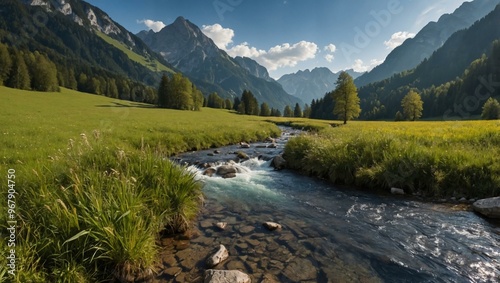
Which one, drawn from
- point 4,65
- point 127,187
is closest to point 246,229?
point 127,187

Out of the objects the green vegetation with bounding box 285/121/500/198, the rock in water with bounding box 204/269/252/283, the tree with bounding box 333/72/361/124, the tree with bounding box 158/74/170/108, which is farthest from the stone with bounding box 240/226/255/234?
the tree with bounding box 158/74/170/108

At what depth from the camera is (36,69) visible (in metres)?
82.6

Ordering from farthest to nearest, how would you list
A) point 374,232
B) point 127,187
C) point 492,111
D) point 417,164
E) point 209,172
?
1. point 492,111
2. point 209,172
3. point 417,164
4. point 374,232
5. point 127,187

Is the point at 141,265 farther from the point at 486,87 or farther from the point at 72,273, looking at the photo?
the point at 486,87

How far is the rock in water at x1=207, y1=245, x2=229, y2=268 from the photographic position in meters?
6.40

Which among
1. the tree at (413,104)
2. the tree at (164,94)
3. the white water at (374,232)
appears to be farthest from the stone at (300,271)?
the tree at (413,104)

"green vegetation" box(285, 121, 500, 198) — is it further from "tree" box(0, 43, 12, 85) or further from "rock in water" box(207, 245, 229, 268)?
"tree" box(0, 43, 12, 85)

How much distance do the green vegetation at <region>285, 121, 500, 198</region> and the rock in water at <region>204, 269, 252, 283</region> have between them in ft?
31.2

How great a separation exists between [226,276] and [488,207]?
9846 millimetres

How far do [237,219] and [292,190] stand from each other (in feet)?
15.4

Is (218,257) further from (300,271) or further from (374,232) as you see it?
(374,232)

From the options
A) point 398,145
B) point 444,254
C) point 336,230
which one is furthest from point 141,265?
point 398,145

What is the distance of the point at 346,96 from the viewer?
58.3m

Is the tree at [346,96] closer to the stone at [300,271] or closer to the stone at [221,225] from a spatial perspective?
the stone at [221,225]
